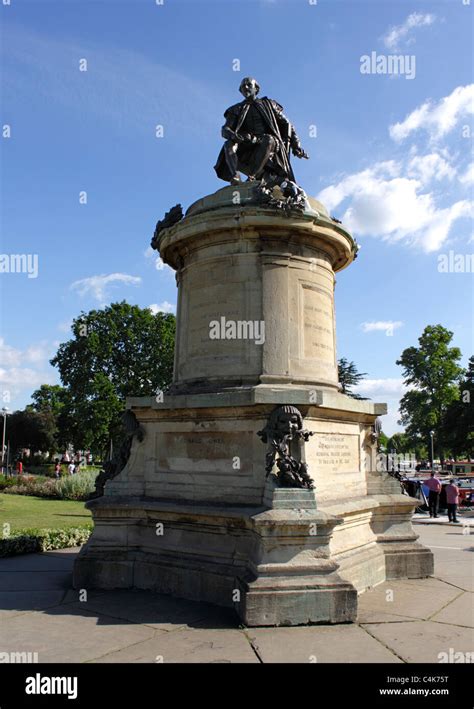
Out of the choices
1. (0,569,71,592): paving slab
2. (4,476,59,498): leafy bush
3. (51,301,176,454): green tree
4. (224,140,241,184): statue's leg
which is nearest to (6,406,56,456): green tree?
(51,301,176,454): green tree

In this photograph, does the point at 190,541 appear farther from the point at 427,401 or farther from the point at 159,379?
the point at 427,401

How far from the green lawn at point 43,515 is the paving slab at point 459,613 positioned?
1023 cm

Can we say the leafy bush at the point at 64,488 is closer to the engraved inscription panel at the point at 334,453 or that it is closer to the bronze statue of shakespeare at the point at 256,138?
the engraved inscription panel at the point at 334,453

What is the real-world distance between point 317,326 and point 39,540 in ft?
23.6

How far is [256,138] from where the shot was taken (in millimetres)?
9523

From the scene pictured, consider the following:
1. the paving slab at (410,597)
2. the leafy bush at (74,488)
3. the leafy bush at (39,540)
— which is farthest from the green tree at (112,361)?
the paving slab at (410,597)

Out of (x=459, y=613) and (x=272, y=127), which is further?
(x=272, y=127)

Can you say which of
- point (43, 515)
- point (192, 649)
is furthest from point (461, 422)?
point (192, 649)

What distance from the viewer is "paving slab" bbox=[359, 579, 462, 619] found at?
6.79m

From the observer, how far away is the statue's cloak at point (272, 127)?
31.3 feet

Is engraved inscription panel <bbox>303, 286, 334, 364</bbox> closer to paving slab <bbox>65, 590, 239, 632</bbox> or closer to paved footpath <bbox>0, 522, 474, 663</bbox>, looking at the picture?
paved footpath <bbox>0, 522, 474, 663</bbox>

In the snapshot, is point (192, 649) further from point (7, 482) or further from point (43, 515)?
point (7, 482)

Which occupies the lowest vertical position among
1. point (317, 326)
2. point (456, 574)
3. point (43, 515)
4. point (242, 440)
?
point (43, 515)

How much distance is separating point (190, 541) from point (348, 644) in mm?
2716
